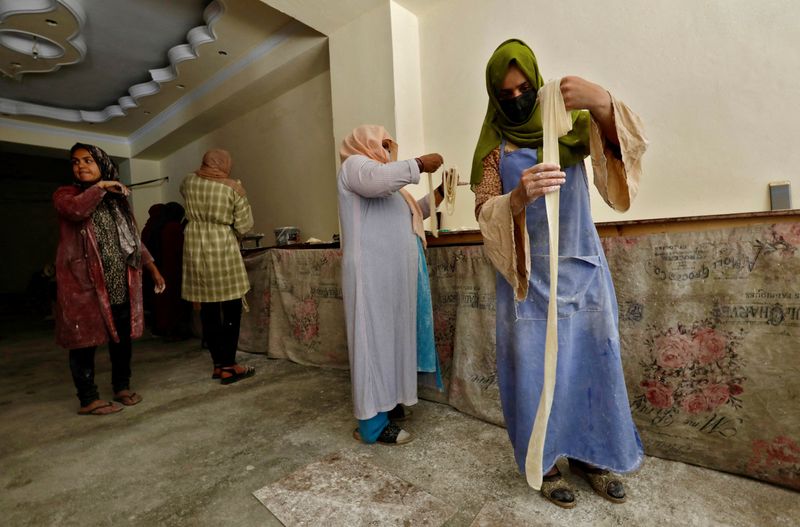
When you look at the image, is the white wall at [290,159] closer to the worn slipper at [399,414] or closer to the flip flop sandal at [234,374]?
the flip flop sandal at [234,374]

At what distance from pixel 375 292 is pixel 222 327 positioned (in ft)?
5.43

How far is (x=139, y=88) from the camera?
505 centimetres

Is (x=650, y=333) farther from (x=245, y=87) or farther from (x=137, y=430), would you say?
(x=245, y=87)

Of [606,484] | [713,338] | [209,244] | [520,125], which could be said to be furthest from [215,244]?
[713,338]

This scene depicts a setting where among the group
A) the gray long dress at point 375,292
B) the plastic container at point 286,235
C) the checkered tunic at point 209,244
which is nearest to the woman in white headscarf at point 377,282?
the gray long dress at point 375,292

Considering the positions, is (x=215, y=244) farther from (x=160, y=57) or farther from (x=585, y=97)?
(x=160, y=57)

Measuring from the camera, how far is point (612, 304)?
1.25 meters

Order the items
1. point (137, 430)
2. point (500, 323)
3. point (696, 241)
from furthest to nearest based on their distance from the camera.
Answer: point (137, 430) < point (696, 241) < point (500, 323)

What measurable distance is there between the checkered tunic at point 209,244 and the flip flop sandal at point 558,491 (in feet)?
7.31

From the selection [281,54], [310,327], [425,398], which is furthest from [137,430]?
[281,54]

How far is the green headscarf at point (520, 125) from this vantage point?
1131 mm

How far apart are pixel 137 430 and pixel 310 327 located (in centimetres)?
128

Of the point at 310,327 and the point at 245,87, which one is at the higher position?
the point at 245,87

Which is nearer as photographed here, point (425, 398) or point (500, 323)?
point (500, 323)
